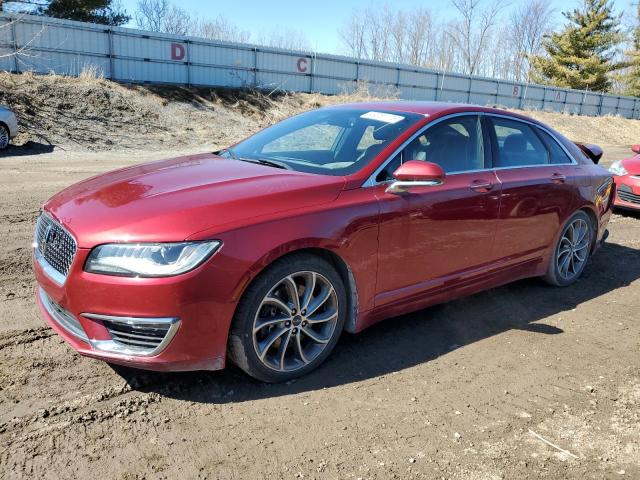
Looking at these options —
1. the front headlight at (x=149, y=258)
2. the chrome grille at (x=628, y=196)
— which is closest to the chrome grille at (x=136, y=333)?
the front headlight at (x=149, y=258)

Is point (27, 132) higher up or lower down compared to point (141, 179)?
lower down

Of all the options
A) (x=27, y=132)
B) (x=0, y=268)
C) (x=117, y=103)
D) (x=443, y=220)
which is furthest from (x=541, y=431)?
(x=117, y=103)

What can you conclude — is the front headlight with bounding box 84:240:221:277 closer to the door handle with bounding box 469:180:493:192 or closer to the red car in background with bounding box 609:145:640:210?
the door handle with bounding box 469:180:493:192

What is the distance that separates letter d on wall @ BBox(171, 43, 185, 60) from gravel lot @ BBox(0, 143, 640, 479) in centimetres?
1949

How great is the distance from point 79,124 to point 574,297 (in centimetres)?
1554

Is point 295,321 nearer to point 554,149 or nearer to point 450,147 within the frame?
point 450,147

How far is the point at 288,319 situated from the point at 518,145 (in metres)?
2.81

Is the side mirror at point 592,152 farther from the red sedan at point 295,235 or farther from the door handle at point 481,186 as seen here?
the door handle at point 481,186

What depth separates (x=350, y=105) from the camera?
471 centimetres

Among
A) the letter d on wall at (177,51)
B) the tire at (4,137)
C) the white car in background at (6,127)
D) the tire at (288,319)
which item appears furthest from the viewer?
the letter d on wall at (177,51)

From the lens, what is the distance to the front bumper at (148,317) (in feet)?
9.05

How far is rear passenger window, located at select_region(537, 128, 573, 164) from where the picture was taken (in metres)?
5.09

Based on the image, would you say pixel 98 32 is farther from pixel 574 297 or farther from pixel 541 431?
pixel 541 431

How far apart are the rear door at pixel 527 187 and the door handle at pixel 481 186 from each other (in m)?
0.19
